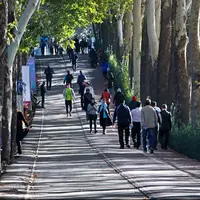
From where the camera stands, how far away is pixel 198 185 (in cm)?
2148

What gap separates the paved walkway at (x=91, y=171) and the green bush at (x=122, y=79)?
9814mm

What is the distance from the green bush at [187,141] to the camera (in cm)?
3160

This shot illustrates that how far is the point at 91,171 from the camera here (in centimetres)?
2638

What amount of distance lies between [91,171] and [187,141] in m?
7.05

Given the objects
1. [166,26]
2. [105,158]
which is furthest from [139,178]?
[166,26]

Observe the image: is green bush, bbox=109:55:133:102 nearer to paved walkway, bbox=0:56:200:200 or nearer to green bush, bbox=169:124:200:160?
paved walkway, bbox=0:56:200:200

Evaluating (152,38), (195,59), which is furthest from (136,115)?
(152,38)

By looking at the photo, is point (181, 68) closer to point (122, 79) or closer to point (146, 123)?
point (146, 123)

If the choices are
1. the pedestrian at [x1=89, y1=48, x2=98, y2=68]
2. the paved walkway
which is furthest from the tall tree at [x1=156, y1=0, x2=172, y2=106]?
the pedestrian at [x1=89, y1=48, x2=98, y2=68]

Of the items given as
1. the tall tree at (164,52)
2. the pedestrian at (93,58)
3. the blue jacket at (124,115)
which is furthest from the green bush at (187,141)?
the pedestrian at (93,58)

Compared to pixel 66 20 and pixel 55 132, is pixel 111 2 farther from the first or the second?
pixel 55 132

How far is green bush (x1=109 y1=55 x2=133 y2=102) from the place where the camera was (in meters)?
56.1

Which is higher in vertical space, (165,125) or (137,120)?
(137,120)

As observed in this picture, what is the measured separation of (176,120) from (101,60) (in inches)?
1762
